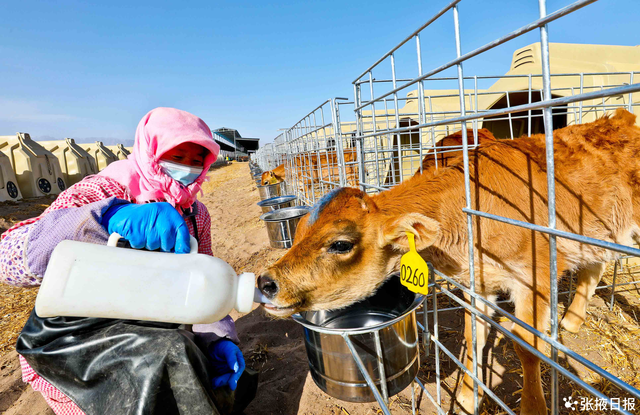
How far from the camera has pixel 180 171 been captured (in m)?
2.34

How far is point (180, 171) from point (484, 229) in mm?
2186

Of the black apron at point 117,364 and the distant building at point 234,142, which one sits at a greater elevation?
the distant building at point 234,142

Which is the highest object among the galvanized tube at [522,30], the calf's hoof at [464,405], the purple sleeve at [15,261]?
the galvanized tube at [522,30]

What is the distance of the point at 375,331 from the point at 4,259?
1.91 metres

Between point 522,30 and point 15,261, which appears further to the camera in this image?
point 15,261

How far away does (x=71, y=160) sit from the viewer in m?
18.6

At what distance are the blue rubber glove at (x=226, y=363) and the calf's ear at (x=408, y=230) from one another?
3.93 ft

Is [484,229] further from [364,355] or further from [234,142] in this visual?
[234,142]

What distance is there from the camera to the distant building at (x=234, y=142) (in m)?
62.7

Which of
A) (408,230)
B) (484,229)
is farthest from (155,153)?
(484,229)

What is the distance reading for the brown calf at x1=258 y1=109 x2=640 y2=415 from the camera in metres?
2.15

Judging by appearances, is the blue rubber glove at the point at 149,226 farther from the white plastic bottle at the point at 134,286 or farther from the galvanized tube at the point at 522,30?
the galvanized tube at the point at 522,30

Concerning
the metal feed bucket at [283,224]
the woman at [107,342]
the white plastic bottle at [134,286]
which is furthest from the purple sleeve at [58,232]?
the metal feed bucket at [283,224]

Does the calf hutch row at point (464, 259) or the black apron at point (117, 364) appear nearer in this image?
the black apron at point (117, 364)
